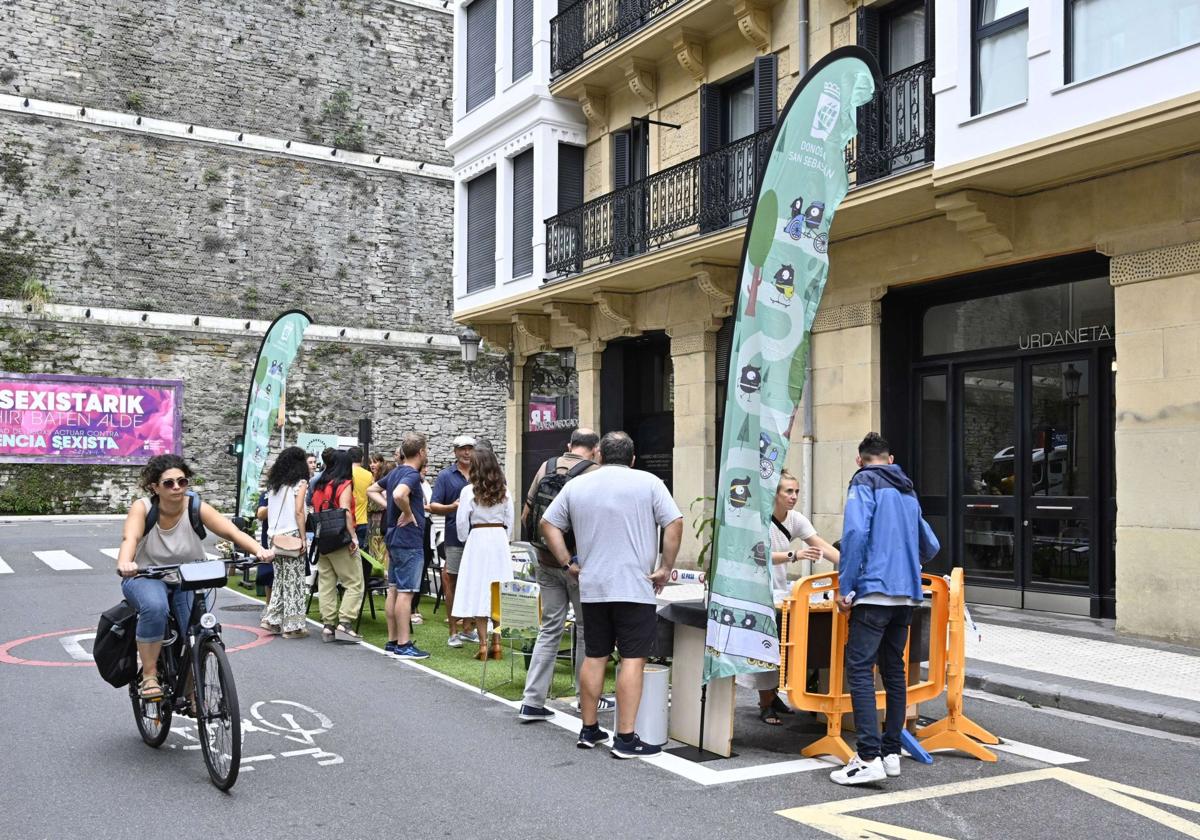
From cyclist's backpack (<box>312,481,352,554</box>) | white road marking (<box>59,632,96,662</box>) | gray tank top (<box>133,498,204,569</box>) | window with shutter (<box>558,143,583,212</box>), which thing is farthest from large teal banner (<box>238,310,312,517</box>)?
gray tank top (<box>133,498,204,569</box>)

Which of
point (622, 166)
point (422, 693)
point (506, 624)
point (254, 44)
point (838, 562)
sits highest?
point (254, 44)

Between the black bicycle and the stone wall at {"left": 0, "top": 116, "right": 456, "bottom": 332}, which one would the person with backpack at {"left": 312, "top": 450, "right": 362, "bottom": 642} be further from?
the stone wall at {"left": 0, "top": 116, "right": 456, "bottom": 332}

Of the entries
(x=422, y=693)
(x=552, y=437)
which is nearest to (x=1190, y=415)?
(x=422, y=693)

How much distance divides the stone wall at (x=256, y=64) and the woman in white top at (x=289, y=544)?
27.7 meters

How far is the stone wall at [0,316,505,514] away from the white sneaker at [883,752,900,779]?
1167 inches

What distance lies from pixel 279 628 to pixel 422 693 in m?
3.41

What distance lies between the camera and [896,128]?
13.2 meters

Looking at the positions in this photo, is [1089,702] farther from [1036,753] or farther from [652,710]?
[652,710]

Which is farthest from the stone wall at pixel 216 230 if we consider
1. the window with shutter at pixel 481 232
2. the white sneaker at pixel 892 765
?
the white sneaker at pixel 892 765

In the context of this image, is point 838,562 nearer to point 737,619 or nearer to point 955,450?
point 737,619

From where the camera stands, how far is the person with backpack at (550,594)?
24.4 ft

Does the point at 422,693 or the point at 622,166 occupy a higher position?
the point at 622,166

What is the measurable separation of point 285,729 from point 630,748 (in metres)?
2.20

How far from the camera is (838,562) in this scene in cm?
632
